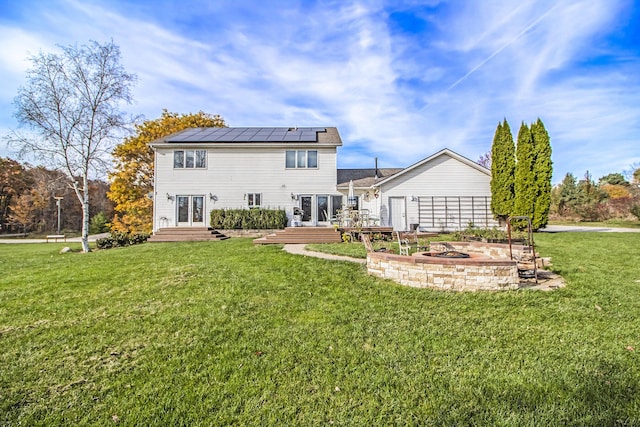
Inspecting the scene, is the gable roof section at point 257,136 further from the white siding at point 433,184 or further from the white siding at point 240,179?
the white siding at point 433,184

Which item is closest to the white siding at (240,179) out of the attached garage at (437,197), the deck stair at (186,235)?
the deck stair at (186,235)

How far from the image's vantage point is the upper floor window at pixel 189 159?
17703 mm

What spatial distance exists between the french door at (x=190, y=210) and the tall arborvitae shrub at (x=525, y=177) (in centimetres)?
1681

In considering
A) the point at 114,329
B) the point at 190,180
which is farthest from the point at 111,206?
the point at 114,329

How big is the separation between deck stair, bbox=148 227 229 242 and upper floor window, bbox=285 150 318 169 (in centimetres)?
569

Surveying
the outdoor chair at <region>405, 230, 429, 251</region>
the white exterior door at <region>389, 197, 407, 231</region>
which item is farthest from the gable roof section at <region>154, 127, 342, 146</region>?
the outdoor chair at <region>405, 230, 429, 251</region>

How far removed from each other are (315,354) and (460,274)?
3269 mm

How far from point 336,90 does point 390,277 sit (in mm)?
11653

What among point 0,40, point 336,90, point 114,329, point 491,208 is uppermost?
point 336,90

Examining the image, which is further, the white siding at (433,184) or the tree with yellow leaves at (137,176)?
the tree with yellow leaves at (137,176)

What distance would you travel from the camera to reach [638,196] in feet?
80.7

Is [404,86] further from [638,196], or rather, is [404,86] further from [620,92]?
[638,196]

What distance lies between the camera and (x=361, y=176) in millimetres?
19375

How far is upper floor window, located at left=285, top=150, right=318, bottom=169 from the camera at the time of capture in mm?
17625
